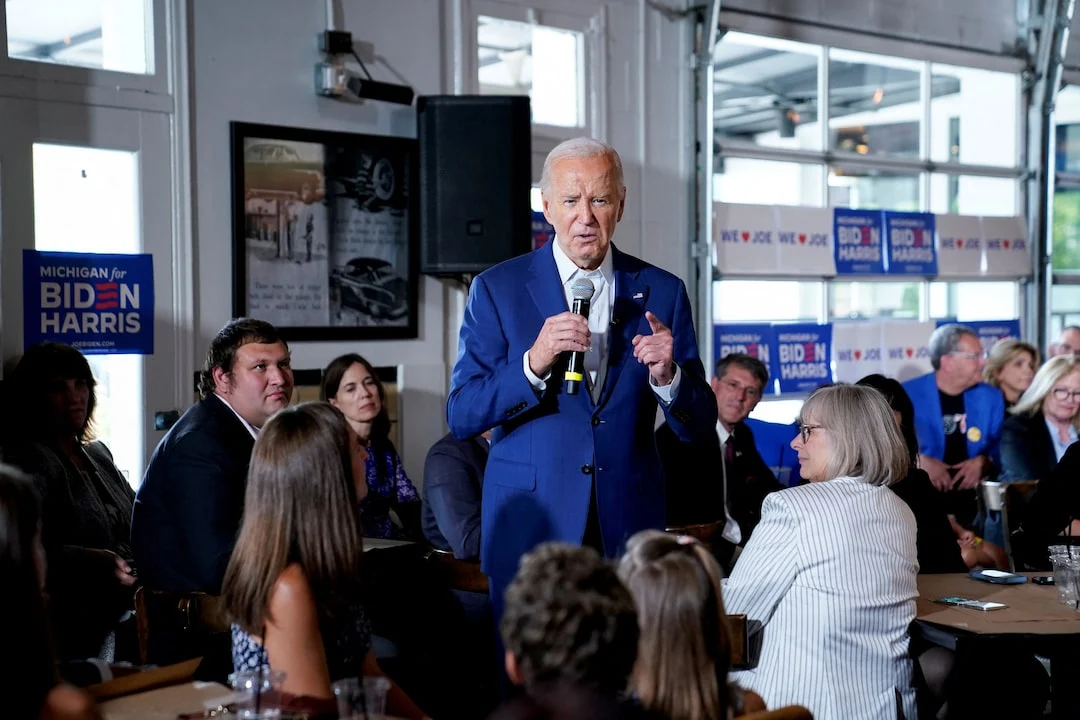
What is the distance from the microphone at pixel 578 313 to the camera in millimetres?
2383

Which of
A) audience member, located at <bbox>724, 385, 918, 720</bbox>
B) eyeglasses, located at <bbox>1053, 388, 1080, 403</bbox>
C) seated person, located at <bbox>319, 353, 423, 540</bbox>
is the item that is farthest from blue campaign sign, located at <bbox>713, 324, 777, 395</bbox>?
audience member, located at <bbox>724, 385, 918, 720</bbox>

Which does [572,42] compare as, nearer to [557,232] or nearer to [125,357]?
[125,357]

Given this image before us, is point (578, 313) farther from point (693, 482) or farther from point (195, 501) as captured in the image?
point (693, 482)

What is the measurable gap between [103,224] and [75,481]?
1.24 m

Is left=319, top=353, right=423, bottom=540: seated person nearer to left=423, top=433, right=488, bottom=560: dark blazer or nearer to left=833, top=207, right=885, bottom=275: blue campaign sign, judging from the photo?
left=423, top=433, right=488, bottom=560: dark blazer

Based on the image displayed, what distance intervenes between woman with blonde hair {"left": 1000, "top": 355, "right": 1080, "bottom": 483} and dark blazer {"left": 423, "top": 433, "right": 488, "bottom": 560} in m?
2.79

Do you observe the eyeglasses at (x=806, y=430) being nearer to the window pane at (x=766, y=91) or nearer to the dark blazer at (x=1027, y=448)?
the dark blazer at (x=1027, y=448)

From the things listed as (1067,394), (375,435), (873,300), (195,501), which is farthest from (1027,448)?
(195,501)

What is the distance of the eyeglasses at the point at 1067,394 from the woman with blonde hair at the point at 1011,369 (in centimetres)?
94

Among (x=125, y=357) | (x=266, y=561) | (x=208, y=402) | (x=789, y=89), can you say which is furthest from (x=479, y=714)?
(x=789, y=89)

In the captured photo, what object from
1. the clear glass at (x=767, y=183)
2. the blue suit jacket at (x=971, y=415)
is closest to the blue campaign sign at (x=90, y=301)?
the clear glass at (x=767, y=183)

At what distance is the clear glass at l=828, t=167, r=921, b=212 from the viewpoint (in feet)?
25.1

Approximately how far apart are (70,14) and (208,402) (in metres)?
2.26

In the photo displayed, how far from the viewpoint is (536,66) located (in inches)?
244
